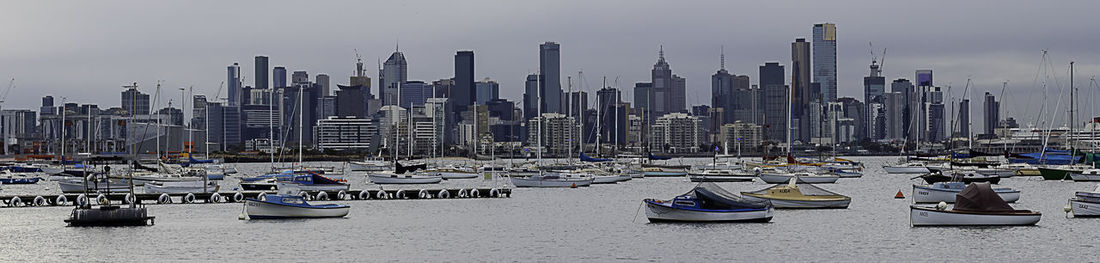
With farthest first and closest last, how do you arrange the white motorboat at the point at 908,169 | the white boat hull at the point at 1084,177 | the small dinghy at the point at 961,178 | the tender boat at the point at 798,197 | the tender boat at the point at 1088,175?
the white motorboat at the point at 908,169 < the tender boat at the point at 1088,175 < the white boat hull at the point at 1084,177 < the small dinghy at the point at 961,178 < the tender boat at the point at 798,197

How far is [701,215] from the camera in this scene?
66438 millimetres

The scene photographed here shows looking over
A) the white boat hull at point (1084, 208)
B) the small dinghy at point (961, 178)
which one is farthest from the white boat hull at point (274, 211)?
the small dinghy at point (961, 178)

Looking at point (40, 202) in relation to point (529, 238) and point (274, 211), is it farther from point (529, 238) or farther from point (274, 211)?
point (529, 238)

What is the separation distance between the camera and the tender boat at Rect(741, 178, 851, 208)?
7881 centimetres

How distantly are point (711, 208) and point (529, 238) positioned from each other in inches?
390

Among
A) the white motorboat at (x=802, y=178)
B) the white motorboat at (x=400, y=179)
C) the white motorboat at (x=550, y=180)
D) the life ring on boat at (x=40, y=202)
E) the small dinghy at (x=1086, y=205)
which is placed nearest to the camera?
the small dinghy at (x=1086, y=205)

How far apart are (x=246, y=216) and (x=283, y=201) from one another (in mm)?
4554

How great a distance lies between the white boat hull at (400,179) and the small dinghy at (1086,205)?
2947 inches

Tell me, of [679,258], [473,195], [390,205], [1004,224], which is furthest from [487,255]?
[473,195]

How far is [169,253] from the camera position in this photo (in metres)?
54.2

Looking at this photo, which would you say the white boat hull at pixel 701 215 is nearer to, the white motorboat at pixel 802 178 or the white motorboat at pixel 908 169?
the white motorboat at pixel 802 178

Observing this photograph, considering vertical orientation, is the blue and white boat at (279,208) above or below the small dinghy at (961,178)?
below

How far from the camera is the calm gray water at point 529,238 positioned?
175ft

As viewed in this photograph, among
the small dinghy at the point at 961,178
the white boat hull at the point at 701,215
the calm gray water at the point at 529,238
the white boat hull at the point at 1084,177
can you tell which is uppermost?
the small dinghy at the point at 961,178
